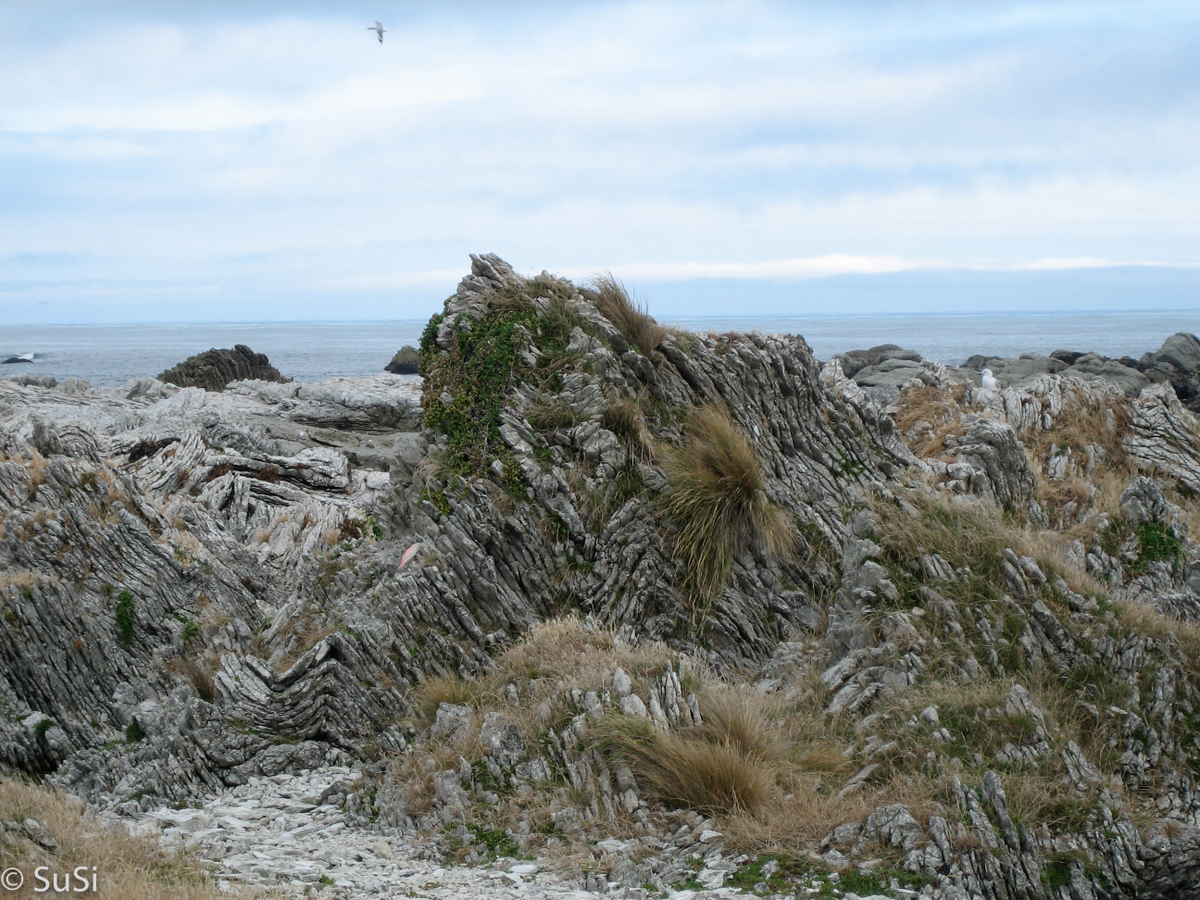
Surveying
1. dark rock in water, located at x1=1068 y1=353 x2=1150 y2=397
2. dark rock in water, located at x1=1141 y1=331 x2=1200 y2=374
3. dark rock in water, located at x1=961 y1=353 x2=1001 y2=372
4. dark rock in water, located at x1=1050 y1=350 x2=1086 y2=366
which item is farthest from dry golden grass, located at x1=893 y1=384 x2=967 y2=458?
dark rock in water, located at x1=1050 y1=350 x2=1086 y2=366

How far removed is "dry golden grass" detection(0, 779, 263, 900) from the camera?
5.51 metres

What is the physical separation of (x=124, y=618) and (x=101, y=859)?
5.89 meters

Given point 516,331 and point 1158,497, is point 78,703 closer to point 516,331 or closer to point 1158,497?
point 516,331

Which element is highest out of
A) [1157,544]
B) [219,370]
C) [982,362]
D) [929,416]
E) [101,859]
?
[982,362]

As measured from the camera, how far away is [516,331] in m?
10.9

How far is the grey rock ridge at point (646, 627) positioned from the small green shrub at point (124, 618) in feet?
0.15

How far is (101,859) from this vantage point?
600cm

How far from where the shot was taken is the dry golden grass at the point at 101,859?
217 inches

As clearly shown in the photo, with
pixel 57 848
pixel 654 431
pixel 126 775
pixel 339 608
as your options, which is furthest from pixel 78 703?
pixel 654 431

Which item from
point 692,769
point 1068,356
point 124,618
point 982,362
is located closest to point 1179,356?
point 1068,356

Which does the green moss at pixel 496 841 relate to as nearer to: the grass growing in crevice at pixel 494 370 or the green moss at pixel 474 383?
the grass growing in crevice at pixel 494 370

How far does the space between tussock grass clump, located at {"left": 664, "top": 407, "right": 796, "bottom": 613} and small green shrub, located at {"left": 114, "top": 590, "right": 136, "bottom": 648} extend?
22.3 feet

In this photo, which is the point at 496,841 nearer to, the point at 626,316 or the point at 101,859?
the point at 101,859

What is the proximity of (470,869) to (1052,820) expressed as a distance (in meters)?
4.10
